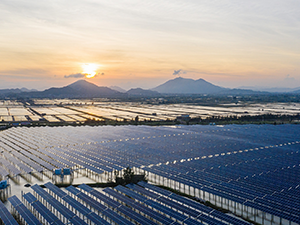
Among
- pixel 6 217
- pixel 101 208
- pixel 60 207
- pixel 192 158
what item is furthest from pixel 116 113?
pixel 6 217

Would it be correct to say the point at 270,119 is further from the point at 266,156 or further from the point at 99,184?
the point at 99,184

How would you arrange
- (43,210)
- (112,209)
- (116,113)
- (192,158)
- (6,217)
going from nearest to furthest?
(6,217) < (43,210) < (112,209) < (192,158) < (116,113)

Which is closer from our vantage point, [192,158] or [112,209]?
[112,209]

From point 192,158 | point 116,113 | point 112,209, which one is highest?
point 116,113

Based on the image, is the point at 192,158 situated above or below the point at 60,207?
above

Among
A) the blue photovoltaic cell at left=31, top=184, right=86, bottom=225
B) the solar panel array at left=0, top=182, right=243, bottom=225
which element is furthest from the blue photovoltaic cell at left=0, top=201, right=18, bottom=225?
the blue photovoltaic cell at left=31, top=184, right=86, bottom=225

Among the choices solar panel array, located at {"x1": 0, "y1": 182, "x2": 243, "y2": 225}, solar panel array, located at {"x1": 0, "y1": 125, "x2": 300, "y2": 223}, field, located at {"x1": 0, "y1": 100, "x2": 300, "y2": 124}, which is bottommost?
solar panel array, located at {"x1": 0, "y1": 182, "x2": 243, "y2": 225}

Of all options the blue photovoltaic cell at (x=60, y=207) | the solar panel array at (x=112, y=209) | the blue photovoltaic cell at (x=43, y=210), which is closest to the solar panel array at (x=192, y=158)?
the solar panel array at (x=112, y=209)

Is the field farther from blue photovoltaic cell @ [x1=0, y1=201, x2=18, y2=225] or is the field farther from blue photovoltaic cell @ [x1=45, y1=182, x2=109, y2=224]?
blue photovoltaic cell @ [x1=0, y1=201, x2=18, y2=225]

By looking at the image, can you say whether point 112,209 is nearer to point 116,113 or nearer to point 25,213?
point 25,213
